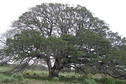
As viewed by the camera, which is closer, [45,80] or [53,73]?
[45,80]

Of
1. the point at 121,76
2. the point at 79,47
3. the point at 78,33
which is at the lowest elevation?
the point at 121,76

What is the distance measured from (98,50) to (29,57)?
6628mm

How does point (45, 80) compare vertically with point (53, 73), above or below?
below

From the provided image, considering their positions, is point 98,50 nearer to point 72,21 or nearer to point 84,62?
point 84,62

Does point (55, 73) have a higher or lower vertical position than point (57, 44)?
lower

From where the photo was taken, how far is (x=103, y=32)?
958 inches

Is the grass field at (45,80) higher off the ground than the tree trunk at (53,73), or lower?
lower

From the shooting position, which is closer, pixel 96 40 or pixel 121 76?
pixel 96 40

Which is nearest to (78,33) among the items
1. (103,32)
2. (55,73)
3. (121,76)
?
(103,32)

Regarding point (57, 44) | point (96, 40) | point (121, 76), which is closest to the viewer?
point (57, 44)

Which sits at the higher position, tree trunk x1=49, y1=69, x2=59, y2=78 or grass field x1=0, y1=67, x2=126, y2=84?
tree trunk x1=49, y1=69, x2=59, y2=78

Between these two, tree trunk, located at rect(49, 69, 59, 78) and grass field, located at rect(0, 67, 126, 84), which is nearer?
grass field, located at rect(0, 67, 126, 84)

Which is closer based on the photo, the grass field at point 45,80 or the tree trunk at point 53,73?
the grass field at point 45,80

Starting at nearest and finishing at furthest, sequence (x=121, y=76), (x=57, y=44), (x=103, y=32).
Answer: (x=57, y=44) → (x=121, y=76) → (x=103, y=32)
